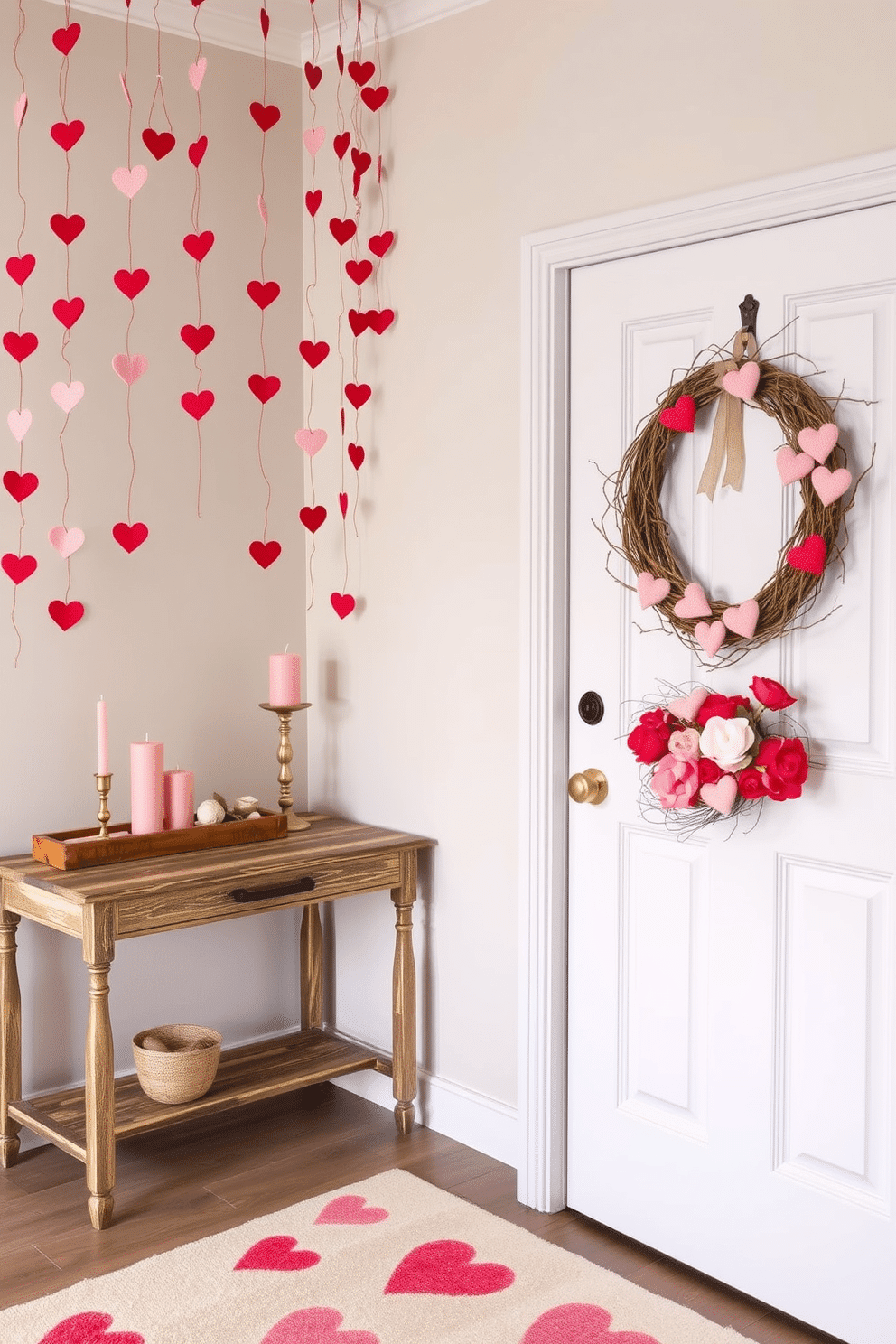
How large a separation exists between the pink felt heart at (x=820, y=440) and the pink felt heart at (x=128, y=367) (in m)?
1.51

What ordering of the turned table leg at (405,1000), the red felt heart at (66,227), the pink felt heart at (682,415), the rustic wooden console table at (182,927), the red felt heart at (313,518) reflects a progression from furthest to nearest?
the red felt heart at (313,518)
the turned table leg at (405,1000)
the red felt heart at (66,227)
the rustic wooden console table at (182,927)
the pink felt heart at (682,415)

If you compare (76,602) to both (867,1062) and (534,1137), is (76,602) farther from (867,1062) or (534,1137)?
(867,1062)

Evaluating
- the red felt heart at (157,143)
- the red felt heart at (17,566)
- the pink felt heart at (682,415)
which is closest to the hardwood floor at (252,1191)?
the red felt heart at (17,566)

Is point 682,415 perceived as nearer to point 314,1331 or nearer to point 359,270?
point 359,270

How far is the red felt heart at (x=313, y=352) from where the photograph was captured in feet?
10.2

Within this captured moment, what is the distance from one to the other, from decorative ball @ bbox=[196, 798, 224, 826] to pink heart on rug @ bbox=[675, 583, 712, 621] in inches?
47.0

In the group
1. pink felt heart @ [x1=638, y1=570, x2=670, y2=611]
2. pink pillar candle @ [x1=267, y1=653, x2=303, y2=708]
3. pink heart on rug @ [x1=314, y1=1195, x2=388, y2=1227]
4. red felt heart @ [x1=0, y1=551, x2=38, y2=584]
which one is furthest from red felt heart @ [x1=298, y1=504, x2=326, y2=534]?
pink heart on rug @ [x1=314, y1=1195, x2=388, y2=1227]

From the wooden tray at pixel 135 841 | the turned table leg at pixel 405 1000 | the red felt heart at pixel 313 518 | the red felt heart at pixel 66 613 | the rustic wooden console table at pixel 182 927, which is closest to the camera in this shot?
the rustic wooden console table at pixel 182 927

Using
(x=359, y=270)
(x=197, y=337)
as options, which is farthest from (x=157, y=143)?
(x=359, y=270)

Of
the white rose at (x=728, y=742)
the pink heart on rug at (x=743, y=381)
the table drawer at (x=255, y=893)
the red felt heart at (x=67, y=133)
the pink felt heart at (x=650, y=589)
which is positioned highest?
the red felt heart at (x=67, y=133)

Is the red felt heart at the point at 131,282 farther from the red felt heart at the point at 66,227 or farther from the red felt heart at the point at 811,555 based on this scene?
the red felt heart at the point at 811,555

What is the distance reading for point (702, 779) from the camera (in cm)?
229

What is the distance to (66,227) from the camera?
2805 mm

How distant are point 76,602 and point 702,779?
1.51 metres
